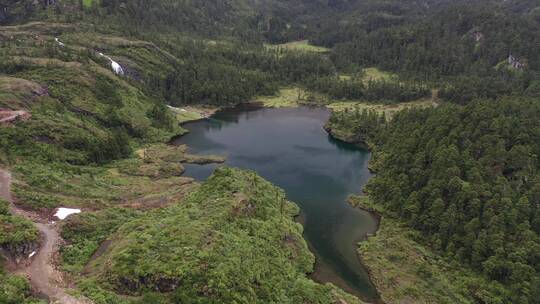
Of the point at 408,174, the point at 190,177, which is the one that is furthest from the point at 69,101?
the point at 408,174

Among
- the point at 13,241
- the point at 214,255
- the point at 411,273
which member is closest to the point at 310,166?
A: the point at 411,273

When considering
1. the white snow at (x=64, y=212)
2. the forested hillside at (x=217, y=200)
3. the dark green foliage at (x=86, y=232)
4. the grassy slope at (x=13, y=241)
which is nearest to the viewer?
the grassy slope at (x=13, y=241)

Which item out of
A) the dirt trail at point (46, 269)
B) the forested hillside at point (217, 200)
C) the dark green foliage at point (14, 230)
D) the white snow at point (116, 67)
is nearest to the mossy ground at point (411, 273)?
the forested hillside at point (217, 200)

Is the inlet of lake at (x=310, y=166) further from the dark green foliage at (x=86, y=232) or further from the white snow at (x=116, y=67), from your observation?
the white snow at (x=116, y=67)

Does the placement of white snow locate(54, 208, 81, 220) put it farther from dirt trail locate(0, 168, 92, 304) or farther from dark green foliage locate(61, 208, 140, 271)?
dirt trail locate(0, 168, 92, 304)

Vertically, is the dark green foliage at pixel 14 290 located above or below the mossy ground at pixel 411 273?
above

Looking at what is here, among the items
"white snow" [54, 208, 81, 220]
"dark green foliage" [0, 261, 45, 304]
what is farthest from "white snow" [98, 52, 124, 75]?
"dark green foliage" [0, 261, 45, 304]

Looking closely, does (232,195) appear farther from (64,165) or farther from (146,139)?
(146,139)
